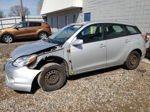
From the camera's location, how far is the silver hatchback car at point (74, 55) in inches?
131

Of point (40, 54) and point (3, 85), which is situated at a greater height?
point (40, 54)

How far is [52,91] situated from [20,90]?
0.74 metres

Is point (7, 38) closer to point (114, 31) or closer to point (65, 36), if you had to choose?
point (65, 36)

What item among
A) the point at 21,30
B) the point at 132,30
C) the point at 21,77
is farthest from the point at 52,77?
the point at 21,30

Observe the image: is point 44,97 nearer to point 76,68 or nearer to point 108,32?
point 76,68

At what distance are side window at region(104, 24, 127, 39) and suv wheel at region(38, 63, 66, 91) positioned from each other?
5.50 ft

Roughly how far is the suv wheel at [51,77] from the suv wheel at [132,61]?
227cm

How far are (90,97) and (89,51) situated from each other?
120 centimetres

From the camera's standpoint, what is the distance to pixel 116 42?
14.0 feet

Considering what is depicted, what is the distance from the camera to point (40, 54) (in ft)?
11.1

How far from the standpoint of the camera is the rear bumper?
3229 mm

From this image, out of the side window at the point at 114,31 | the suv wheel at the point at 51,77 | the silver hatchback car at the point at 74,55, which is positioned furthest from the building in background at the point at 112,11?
the suv wheel at the point at 51,77

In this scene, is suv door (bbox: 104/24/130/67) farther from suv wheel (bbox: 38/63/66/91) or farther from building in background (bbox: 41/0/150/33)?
building in background (bbox: 41/0/150/33)

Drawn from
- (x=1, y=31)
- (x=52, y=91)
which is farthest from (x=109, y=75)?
(x=1, y=31)
